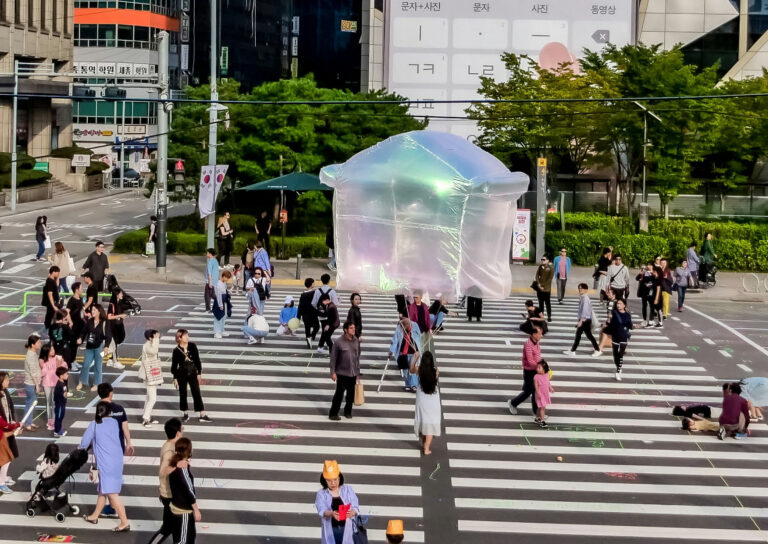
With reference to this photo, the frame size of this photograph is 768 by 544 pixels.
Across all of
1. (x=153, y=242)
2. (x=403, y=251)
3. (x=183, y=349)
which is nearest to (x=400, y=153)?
(x=403, y=251)

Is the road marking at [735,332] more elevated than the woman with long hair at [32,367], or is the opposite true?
the woman with long hair at [32,367]

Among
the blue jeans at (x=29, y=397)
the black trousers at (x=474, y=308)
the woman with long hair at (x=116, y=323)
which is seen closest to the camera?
the blue jeans at (x=29, y=397)

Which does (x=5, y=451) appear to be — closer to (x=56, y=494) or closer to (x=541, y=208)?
(x=56, y=494)

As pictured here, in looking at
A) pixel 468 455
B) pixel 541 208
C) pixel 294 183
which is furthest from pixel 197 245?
pixel 468 455

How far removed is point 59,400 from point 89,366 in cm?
309

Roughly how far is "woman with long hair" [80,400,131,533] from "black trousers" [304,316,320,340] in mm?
10506

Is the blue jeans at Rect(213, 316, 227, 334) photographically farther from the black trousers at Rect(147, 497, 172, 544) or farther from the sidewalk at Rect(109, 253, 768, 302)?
the black trousers at Rect(147, 497, 172, 544)

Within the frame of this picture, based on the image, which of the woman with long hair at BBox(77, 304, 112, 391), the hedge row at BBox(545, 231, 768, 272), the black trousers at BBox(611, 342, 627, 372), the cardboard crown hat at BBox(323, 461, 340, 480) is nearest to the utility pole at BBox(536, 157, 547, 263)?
the hedge row at BBox(545, 231, 768, 272)

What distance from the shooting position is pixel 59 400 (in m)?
18.2

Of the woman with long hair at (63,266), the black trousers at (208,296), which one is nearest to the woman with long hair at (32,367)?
the black trousers at (208,296)

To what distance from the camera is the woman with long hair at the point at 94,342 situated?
20766 millimetres

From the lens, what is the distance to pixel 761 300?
3625 centimetres

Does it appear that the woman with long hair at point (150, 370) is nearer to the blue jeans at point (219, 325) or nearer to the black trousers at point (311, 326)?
the black trousers at point (311, 326)

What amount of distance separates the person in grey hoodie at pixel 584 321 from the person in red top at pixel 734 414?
19.0ft
